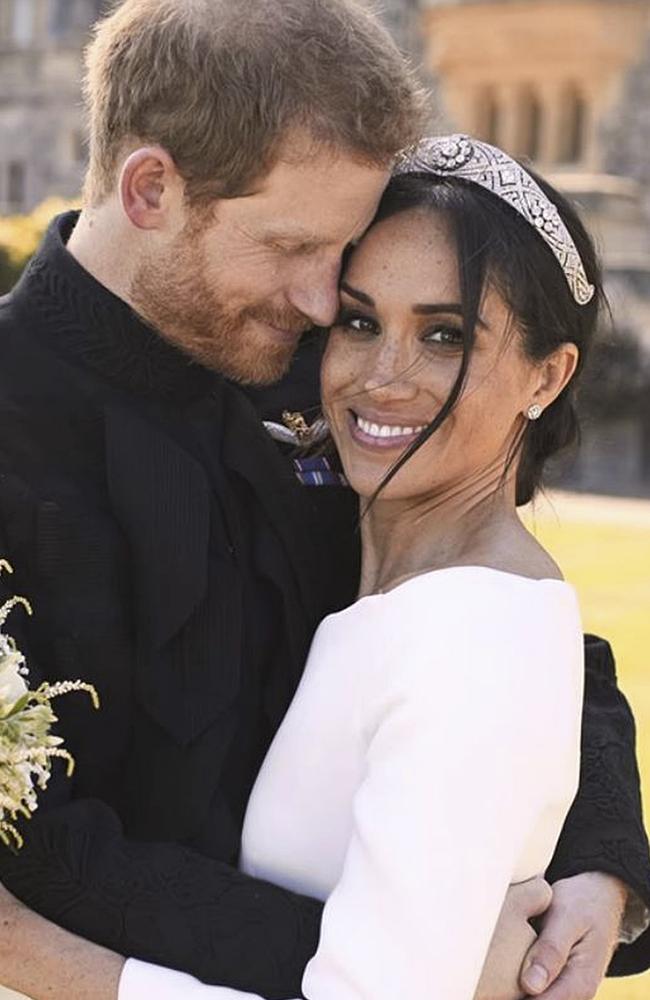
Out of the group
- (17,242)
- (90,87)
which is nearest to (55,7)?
(17,242)

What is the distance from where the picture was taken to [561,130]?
90.4 ft

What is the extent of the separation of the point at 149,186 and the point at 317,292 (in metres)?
0.31

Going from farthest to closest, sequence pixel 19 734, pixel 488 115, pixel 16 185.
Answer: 1. pixel 16 185
2. pixel 488 115
3. pixel 19 734

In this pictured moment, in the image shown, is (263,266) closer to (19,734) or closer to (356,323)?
(356,323)

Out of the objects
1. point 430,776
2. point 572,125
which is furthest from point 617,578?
point 572,125

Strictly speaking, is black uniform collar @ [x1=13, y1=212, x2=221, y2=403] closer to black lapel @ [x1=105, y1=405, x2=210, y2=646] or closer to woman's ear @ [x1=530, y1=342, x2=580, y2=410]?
black lapel @ [x1=105, y1=405, x2=210, y2=646]

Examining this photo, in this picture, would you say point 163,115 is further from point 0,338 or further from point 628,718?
point 628,718

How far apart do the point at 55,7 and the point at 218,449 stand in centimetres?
3306

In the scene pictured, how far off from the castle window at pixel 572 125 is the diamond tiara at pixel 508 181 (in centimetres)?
2506

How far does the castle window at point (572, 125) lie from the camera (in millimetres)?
27406

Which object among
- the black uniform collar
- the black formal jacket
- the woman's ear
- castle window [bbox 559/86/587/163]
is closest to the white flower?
the black formal jacket

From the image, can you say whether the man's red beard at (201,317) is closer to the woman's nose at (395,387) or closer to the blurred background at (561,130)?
the woman's nose at (395,387)

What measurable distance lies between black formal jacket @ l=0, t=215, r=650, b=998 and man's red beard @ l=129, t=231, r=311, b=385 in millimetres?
34

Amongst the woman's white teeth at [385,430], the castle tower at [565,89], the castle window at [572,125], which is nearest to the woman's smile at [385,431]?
the woman's white teeth at [385,430]
